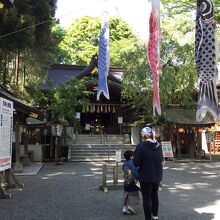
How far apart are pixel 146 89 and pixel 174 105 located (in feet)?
11.7

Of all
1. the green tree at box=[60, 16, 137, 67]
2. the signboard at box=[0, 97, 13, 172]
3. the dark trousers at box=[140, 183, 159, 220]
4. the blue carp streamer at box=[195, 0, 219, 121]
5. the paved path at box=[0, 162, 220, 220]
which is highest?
the green tree at box=[60, 16, 137, 67]

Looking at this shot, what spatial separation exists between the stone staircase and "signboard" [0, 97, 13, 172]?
11491 millimetres

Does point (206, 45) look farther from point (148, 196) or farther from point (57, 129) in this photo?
point (57, 129)

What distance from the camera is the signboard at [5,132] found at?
8.37 metres

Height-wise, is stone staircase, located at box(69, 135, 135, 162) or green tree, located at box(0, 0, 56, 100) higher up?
green tree, located at box(0, 0, 56, 100)

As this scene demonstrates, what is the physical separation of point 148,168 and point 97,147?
54.6ft

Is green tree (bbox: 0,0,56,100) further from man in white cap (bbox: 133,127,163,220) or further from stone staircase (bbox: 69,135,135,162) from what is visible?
man in white cap (bbox: 133,127,163,220)

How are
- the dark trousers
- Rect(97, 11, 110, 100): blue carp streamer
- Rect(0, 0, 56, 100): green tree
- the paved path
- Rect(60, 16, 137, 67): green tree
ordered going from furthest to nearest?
Rect(60, 16, 137, 67): green tree → Rect(0, 0, 56, 100): green tree → Rect(97, 11, 110, 100): blue carp streamer → the paved path → the dark trousers

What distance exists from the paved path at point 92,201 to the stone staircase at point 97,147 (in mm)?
8754

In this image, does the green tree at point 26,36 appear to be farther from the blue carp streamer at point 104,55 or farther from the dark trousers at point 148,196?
the dark trousers at point 148,196

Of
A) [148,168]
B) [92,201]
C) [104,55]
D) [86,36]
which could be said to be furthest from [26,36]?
[86,36]

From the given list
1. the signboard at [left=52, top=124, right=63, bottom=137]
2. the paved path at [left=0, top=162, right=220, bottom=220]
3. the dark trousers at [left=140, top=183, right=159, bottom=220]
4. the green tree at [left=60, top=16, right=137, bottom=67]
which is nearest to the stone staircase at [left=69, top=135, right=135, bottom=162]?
the signboard at [left=52, top=124, right=63, bottom=137]

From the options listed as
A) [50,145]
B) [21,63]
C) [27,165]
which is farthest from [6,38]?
[50,145]

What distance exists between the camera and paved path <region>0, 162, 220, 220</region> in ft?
22.0
